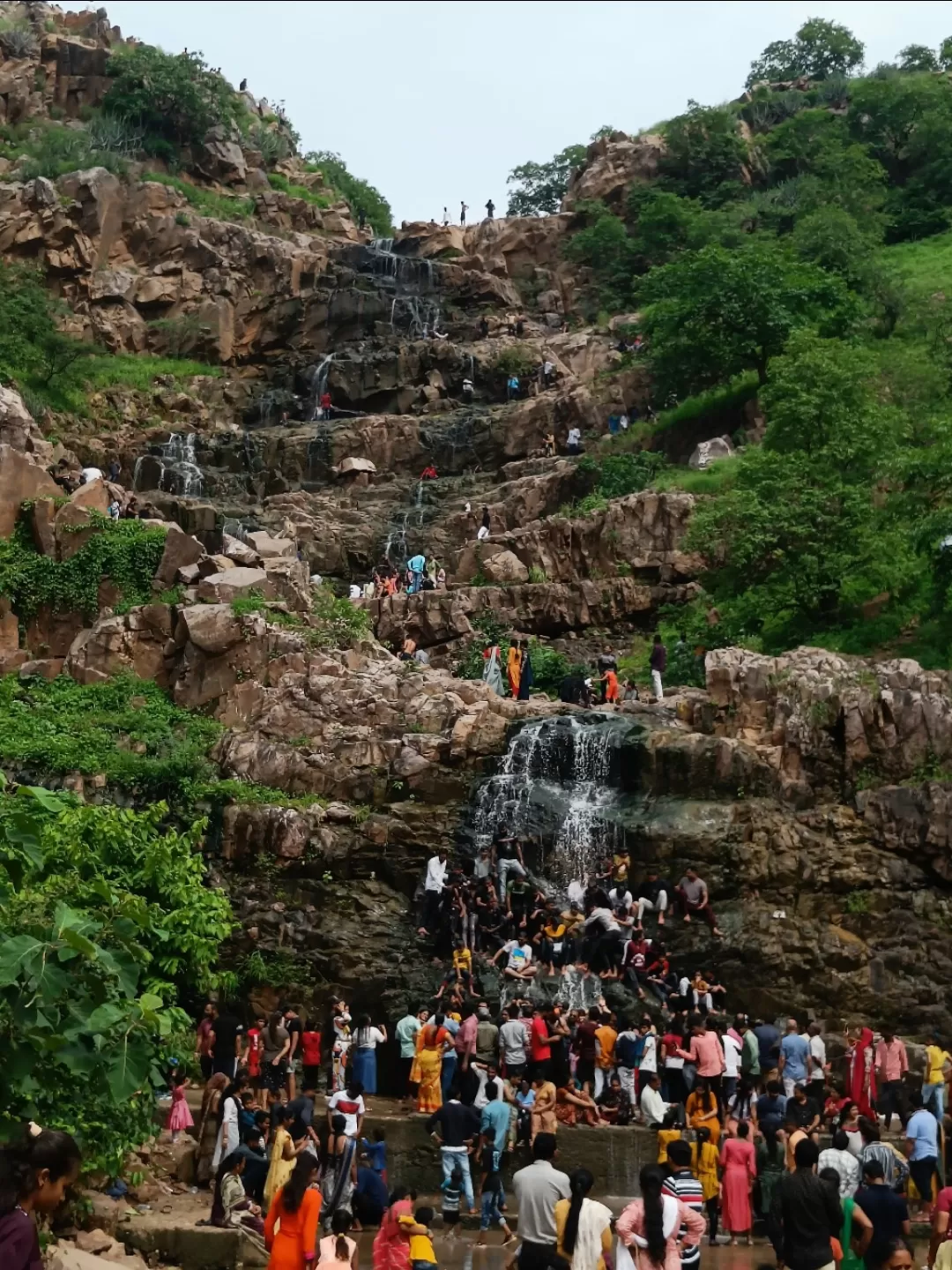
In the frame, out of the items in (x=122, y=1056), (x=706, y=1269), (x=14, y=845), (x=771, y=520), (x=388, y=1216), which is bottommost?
(x=706, y=1269)

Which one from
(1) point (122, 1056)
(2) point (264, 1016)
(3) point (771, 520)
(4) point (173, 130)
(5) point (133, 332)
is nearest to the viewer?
(1) point (122, 1056)

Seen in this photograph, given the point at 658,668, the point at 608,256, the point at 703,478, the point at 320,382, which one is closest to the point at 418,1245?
the point at 658,668

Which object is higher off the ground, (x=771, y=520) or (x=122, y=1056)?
(x=771, y=520)

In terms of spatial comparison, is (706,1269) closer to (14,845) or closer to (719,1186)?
(719,1186)

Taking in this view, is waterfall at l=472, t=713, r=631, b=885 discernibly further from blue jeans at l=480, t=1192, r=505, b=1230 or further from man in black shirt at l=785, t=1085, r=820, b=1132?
blue jeans at l=480, t=1192, r=505, b=1230

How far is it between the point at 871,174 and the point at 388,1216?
5260 cm

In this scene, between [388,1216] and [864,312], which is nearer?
[388,1216]

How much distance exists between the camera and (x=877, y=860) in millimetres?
23344

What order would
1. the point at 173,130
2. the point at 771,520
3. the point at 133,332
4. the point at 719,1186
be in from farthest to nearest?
the point at 173,130
the point at 133,332
the point at 771,520
the point at 719,1186

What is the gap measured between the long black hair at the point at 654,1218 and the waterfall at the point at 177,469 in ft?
109

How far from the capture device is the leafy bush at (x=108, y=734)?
84.1ft

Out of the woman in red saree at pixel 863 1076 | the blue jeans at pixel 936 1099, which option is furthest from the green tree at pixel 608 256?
the blue jeans at pixel 936 1099

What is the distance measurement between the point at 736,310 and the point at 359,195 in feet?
116

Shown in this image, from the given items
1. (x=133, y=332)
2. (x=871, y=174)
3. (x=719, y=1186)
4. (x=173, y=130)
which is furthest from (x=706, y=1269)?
(x=173, y=130)
